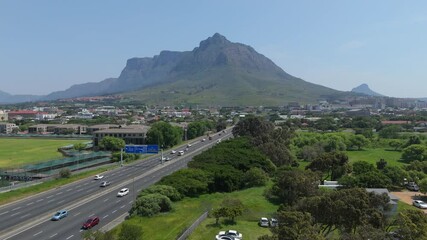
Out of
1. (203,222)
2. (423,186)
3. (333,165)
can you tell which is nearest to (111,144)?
(333,165)

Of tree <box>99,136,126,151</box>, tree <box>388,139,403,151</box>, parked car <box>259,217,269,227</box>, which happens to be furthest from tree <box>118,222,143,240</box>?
tree <box>388,139,403,151</box>

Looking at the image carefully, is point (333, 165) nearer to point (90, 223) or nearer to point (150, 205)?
point (150, 205)

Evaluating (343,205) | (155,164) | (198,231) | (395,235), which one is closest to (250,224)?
(198,231)

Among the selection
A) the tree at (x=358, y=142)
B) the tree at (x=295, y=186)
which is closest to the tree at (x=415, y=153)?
the tree at (x=358, y=142)

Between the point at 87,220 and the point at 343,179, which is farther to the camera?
the point at 343,179

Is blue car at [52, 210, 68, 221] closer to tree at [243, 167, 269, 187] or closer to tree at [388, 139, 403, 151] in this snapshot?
tree at [243, 167, 269, 187]

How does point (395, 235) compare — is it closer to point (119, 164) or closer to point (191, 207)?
point (191, 207)
